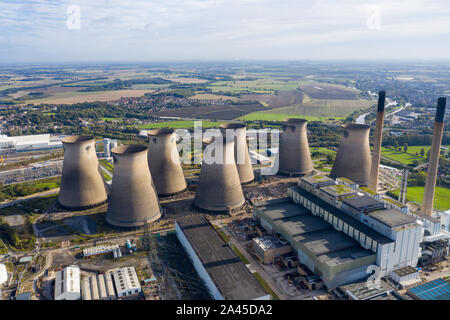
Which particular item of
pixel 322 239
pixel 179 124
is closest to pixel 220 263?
pixel 322 239

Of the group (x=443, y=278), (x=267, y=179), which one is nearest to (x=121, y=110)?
(x=267, y=179)

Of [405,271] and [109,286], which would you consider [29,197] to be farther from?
[405,271]

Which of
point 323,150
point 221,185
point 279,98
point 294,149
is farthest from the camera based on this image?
point 279,98

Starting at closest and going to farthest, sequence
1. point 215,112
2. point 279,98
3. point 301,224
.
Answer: point 301,224 → point 215,112 → point 279,98

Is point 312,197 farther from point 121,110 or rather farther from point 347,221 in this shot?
point 121,110

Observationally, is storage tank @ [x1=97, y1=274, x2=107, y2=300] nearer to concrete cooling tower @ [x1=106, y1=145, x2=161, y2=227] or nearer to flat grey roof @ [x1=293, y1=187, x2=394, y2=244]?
concrete cooling tower @ [x1=106, y1=145, x2=161, y2=227]

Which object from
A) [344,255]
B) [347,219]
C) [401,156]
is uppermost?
[347,219]
